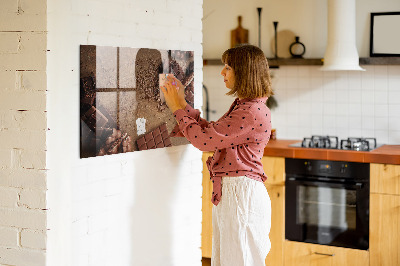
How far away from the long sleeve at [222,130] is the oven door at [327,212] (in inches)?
65.1

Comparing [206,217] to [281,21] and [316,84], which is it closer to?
[316,84]

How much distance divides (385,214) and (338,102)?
3.70 ft

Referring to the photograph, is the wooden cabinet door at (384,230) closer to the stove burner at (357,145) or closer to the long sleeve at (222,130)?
the stove burner at (357,145)

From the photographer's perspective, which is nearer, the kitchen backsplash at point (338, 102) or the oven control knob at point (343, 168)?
the oven control knob at point (343, 168)

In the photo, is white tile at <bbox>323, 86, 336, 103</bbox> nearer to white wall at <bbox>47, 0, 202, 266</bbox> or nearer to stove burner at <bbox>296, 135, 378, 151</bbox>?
stove burner at <bbox>296, 135, 378, 151</bbox>

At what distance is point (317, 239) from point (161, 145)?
74.6 inches

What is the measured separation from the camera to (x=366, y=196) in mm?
4055

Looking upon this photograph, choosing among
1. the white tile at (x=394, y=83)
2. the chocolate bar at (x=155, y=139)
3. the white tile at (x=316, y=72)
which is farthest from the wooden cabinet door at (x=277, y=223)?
the chocolate bar at (x=155, y=139)

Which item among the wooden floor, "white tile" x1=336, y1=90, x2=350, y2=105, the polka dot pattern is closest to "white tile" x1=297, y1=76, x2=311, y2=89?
"white tile" x1=336, y1=90, x2=350, y2=105

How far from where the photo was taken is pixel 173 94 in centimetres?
285

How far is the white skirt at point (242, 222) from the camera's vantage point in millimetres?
2762

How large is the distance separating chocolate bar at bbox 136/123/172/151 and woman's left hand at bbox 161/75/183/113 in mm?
119

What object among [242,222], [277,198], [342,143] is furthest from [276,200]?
[242,222]

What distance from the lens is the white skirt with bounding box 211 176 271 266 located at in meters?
2.76
